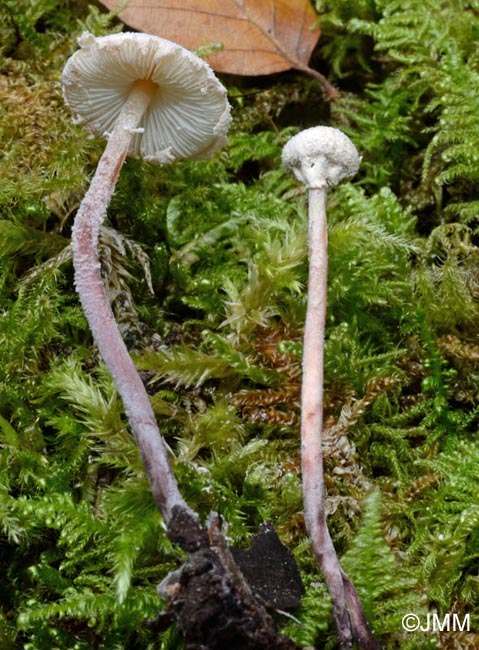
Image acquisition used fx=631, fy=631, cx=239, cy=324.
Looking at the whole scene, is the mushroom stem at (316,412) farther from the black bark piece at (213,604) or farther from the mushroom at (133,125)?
the mushroom at (133,125)

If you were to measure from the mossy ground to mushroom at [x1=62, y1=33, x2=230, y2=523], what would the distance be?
4.7 inches

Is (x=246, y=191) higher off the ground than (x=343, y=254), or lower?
higher

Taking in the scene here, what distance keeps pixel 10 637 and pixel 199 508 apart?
22.0 inches

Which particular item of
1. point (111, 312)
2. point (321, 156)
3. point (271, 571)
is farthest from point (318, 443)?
point (321, 156)

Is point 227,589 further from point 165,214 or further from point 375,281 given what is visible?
point 165,214

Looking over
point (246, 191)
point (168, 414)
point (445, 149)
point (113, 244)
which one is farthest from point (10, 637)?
point (445, 149)

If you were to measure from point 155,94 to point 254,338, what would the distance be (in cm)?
86

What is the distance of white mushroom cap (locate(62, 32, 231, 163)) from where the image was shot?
5.57 ft

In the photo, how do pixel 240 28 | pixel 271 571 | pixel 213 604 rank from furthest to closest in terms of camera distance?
pixel 240 28
pixel 271 571
pixel 213 604

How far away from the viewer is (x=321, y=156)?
206 centimetres


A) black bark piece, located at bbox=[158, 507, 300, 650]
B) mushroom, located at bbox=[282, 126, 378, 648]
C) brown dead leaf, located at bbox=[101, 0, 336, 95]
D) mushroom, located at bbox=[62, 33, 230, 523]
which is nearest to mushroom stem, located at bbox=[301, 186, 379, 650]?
mushroom, located at bbox=[282, 126, 378, 648]

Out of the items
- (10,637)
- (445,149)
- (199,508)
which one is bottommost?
(10,637)

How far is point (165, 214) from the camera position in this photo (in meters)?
2.26

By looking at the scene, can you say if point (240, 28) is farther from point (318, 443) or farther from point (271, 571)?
point (271, 571)
